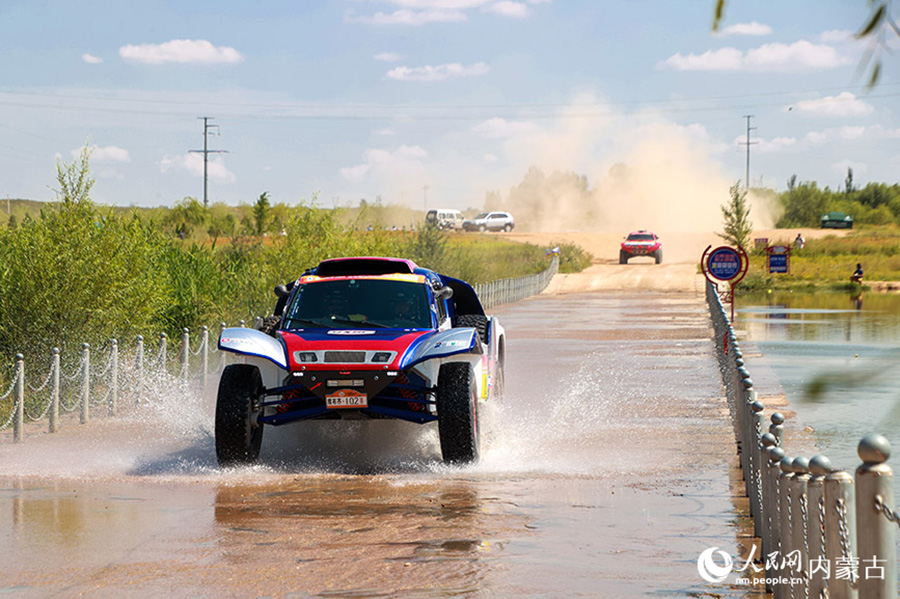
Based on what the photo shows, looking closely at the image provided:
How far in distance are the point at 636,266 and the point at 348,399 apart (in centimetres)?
6610

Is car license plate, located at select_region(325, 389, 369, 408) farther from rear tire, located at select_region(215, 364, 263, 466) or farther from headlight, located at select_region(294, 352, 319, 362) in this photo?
rear tire, located at select_region(215, 364, 263, 466)

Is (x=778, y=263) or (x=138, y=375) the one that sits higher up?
(x=778, y=263)

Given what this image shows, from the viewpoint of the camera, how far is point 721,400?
719 inches

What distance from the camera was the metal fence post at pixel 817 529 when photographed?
461 cm

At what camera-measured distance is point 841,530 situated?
452 cm

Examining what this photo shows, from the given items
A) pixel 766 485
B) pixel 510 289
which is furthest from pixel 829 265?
pixel 766 485

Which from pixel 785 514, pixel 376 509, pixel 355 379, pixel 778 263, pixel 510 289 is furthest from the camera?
pixel 510 289

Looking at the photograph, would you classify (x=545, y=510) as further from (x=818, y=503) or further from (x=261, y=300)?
(x=261, y=300)

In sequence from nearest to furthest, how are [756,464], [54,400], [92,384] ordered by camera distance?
[756,464] < [54,400] < [92,384]

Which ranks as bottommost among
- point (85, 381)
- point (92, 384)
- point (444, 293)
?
point (92, 384)

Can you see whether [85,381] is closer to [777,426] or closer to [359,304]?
[359,304]

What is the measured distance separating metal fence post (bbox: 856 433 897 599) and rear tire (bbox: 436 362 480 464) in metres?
7.19

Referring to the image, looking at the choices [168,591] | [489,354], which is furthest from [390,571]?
[489,354]

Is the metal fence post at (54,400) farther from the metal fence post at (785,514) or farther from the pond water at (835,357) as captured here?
the metal fence post at (785,514)
